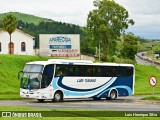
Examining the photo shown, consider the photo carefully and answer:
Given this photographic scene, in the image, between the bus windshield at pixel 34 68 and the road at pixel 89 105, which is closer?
the road at pixel 89 105

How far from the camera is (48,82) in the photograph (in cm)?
3869

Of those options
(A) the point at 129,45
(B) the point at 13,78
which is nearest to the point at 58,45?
(B) the point at 13,78

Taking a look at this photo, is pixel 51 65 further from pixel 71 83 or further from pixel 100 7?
pixel 100 7

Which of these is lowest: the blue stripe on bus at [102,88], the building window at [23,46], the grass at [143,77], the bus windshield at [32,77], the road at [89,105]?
the grass at [143,77]

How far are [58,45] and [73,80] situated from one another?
3443 centimetres

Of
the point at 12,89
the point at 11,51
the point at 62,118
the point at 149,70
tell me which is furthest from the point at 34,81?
the point at 149,70

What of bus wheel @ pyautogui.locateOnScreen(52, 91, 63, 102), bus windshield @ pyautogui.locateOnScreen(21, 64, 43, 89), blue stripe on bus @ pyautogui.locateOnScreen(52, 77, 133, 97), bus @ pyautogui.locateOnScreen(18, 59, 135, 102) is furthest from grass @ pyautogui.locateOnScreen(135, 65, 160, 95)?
bus windshield @ pyautogui.locateOnScreen(21, 64, 43, 89)

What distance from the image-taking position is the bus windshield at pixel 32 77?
38250mm

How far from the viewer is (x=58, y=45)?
246ft

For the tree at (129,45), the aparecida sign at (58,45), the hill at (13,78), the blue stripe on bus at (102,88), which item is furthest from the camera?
the tree at (129,45)

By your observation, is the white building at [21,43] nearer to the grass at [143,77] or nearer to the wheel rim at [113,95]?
the grass at [143,77]

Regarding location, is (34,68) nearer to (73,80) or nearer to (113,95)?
(73,80)

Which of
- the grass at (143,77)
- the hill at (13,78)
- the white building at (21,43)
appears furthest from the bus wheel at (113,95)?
the white building at (21,43)

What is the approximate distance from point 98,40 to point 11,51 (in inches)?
646
